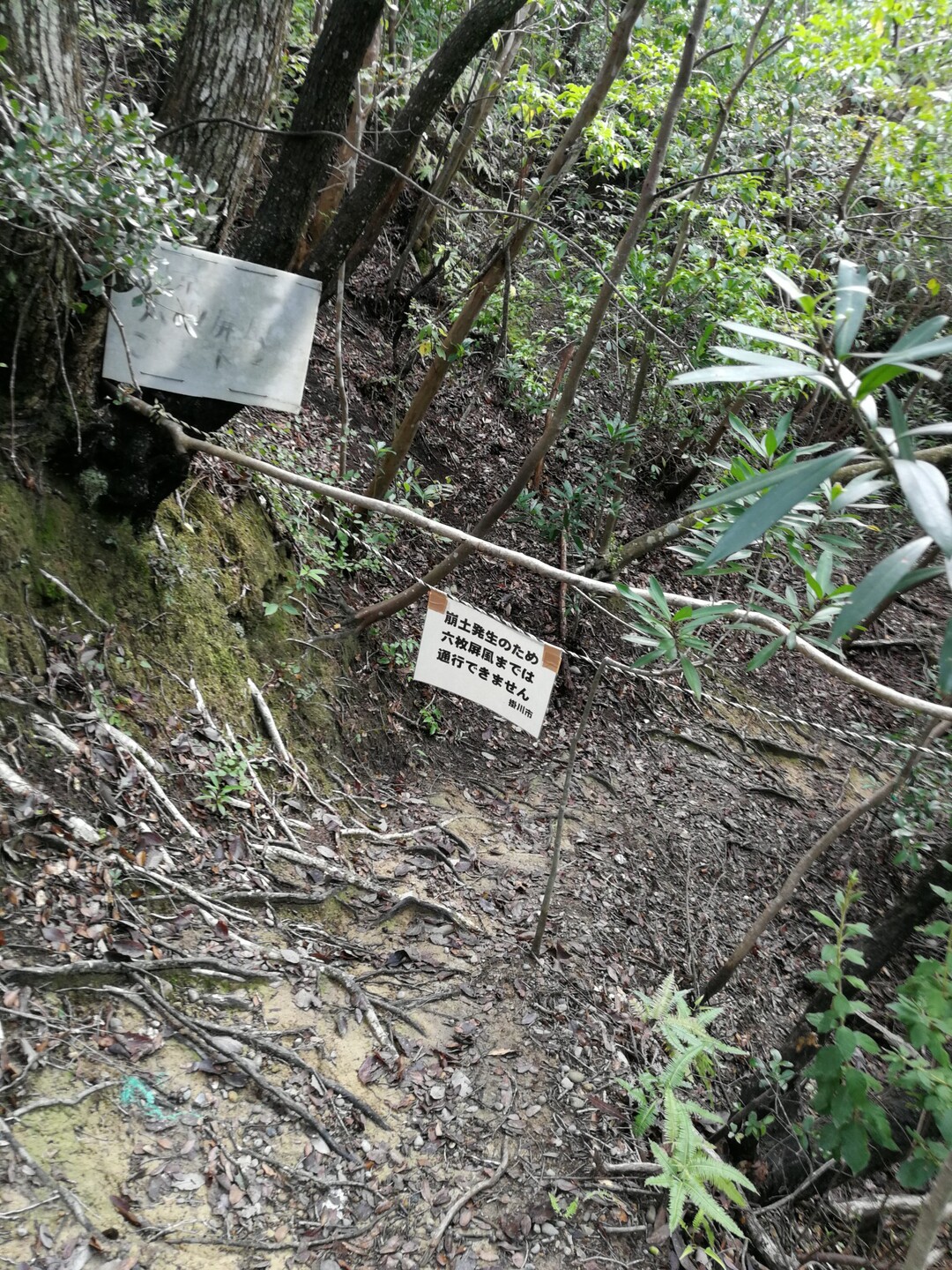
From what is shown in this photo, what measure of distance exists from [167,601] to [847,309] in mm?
3052

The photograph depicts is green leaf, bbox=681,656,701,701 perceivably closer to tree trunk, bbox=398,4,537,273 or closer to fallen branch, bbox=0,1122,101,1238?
fallen branch, bbox=0,1122,101,1238

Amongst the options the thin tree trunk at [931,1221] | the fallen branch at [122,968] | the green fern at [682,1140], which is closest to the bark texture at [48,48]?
the fallen branch at [122,968]

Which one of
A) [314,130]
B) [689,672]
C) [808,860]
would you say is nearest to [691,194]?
[314,130]

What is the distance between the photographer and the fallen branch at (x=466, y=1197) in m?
2.46

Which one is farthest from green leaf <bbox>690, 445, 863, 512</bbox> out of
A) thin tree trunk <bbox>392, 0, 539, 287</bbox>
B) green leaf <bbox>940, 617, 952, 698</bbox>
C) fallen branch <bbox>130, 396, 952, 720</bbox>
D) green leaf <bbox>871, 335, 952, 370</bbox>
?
thin tree trunk <bbox>392, 0, 539, 287</bbox>

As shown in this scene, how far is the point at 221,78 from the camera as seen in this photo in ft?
9.37

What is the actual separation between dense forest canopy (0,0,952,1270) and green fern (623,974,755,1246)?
0.07 feet

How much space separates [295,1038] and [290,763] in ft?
4.70

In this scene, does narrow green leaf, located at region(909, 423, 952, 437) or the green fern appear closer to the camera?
narrow green leaf, located at region(909, 423, 952, 437)

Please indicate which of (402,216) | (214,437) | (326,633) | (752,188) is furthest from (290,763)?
(402,216)

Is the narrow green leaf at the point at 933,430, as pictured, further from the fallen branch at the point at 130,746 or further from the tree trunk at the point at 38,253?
the fallen branch at the point at 130,746

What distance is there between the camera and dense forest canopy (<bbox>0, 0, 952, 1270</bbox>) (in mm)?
2256

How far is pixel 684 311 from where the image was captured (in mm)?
5984

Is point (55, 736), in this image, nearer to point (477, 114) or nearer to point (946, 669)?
point (946, 669)
